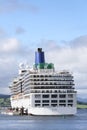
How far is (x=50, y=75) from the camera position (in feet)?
601

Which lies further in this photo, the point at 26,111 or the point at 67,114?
the point at 26,111

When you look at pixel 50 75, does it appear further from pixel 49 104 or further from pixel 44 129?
pixel 44 129

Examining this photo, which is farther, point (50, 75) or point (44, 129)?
point (50, 75)

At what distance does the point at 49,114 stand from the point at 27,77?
2107cm

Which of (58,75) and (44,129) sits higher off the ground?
(58,75)

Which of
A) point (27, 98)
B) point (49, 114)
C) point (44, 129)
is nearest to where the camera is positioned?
point (44, 129)

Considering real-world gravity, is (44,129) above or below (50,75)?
below

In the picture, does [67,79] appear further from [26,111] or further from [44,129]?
[44,129]

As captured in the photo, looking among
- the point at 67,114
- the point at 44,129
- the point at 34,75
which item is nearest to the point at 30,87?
the point at 34,75

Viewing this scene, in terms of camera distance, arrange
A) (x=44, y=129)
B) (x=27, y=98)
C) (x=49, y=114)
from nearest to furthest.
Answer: (x=44, y=129) → (x=49, y=114) → (x=27, y=98)

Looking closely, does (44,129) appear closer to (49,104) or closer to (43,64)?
(49,104)

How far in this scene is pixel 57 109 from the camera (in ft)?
578

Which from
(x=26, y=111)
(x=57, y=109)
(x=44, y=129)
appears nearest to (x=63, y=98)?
(x=57, y=109)

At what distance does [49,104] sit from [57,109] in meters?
2.82
